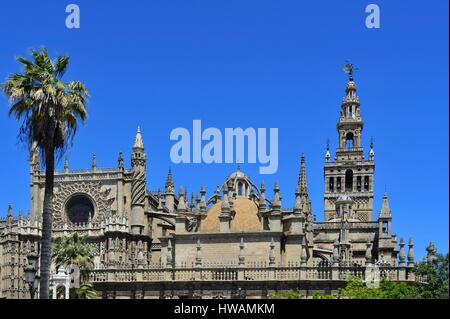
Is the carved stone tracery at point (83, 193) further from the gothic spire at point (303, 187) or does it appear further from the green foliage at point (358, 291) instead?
the green foliage at point (358, 291)

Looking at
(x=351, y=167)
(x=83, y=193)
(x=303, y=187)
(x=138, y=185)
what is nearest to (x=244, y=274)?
(x=303, y=187)

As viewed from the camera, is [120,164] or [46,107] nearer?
[46,107]

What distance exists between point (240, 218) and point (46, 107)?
2832 cm

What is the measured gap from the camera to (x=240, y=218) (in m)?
58.3

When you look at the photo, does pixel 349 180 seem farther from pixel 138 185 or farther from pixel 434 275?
pixel 434 275

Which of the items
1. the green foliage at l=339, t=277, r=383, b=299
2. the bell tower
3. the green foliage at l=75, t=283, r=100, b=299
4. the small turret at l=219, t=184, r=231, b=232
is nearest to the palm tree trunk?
the green foliage at l=75, t=283, r=100, b=299

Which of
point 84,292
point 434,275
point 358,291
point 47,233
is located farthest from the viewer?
point 434,275

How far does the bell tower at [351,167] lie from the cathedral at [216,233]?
0.41 feet

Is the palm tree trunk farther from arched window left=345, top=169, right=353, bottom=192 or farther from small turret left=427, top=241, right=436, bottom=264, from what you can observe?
arched window left=345, top=169, right=353, bottom=192

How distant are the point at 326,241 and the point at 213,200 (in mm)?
13948
